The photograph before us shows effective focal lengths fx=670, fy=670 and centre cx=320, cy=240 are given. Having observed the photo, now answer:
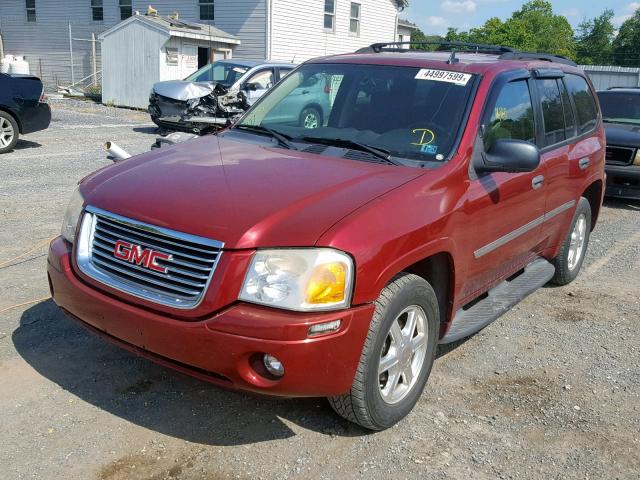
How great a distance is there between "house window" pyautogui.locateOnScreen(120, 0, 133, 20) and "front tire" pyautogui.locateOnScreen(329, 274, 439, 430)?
2461cm

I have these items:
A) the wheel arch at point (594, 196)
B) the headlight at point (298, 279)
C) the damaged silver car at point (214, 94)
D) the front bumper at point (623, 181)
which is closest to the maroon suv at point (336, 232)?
the headlight at point (298, 279)

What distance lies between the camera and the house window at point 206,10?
78.7 feet

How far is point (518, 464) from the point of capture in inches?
128

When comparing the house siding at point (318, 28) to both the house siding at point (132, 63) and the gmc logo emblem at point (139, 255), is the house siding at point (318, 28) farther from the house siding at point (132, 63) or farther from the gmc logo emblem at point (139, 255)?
the gmc logo emblem at point (139, 255)

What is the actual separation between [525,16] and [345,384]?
298 ft

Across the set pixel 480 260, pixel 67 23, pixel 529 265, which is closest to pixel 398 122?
pixel 480 260

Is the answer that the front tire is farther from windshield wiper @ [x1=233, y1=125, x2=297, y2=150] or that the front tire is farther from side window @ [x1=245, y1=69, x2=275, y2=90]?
side window @ [x1=245, y1=69, x2=275, y2=90]

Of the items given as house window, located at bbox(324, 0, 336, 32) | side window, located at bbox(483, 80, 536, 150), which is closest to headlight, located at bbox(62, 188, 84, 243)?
side window, located at bbox(483, 80, 536, 150)

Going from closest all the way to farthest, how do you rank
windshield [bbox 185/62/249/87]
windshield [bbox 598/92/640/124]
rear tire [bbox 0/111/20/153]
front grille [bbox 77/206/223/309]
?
front grille [bbox 77/206/223/309] < windshield [bbox 598/92/640/124] < rear tire [bbox 0/111/20/153] < windshield [bbox 185/62/249/87]

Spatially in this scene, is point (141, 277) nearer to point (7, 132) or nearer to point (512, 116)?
point (512, 116)

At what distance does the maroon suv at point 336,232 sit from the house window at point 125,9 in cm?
2262

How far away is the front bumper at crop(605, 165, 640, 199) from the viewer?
30.4ft

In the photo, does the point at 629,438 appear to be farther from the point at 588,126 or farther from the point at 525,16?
the point at 525,16

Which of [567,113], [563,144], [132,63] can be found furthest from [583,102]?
[132,63]
